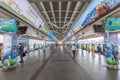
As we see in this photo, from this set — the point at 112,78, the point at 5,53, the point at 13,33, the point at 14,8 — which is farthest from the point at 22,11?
the point at 112,78

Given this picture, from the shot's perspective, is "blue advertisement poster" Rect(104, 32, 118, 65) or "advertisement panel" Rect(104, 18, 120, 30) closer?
"advertisement panel" Rect(104, 18, 120, 30)

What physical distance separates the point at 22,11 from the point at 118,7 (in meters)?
6.21

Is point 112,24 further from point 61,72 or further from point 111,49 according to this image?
point 61,72

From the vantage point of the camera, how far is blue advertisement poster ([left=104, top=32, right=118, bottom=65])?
12.4 metres

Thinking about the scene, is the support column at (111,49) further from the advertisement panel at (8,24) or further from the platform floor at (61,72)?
the advertisement panel at (8,24)

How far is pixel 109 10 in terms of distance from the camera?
29.3ft

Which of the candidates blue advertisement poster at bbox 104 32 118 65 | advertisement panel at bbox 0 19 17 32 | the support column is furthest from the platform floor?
advertisement panel at bbox 0 19 17 32

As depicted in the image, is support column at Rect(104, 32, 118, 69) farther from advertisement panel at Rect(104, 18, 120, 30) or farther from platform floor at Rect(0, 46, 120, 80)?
advertisement panel at Rect(104, 18, 120, 30)

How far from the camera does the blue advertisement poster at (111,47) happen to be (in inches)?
488

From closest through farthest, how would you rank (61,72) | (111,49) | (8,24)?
(61,72)
(8,24)
(111,49)

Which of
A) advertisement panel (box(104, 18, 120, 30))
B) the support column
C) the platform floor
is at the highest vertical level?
advertisement panel (box(104, 18, 120, 30))

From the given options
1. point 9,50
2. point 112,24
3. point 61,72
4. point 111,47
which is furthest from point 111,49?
point 9,50

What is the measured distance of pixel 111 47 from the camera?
1266 centimetres

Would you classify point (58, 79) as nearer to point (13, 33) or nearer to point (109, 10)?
point (109, 10)
